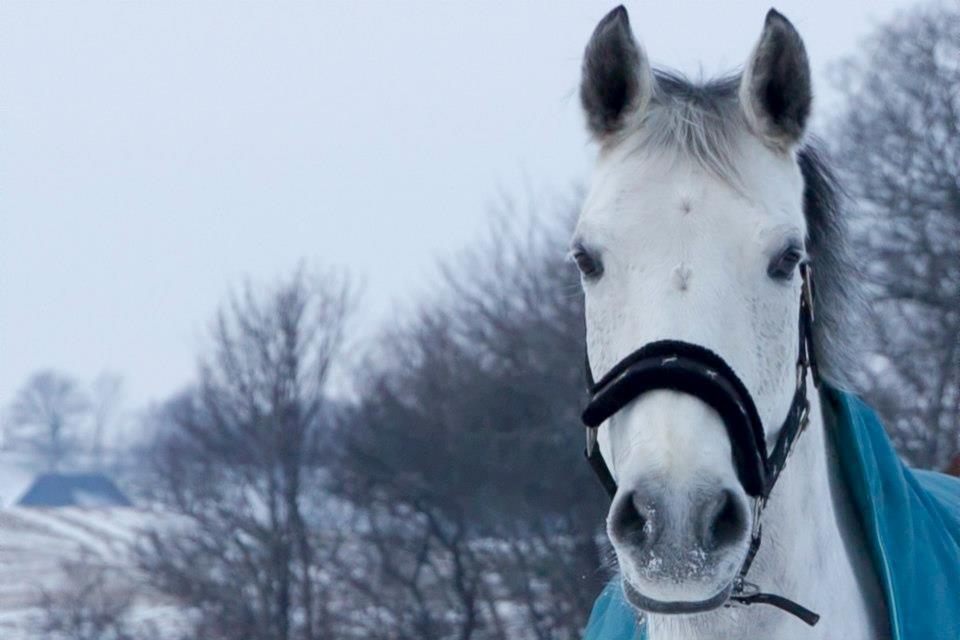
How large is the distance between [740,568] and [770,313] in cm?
56

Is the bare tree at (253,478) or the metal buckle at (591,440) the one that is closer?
the metal buckle at (591,440)

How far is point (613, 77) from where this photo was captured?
3.29 meters

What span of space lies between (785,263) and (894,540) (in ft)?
3.03

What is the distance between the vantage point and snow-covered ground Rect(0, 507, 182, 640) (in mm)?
29844

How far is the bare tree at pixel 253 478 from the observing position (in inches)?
1110

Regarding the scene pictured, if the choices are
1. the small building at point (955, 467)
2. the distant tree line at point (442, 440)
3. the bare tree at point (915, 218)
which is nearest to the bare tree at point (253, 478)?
the distant tree line at point (442, 440)

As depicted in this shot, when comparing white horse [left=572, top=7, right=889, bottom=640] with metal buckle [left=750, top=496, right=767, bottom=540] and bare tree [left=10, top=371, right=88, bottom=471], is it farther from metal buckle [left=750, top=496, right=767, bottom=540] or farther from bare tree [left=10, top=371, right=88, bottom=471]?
bare tree [left=10, top=371, right=88, bottom=471]

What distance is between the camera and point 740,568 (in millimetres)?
2799

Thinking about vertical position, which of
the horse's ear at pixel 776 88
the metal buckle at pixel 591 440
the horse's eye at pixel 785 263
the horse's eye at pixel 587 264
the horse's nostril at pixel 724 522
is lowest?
the horse's nostril at pixel 724 522

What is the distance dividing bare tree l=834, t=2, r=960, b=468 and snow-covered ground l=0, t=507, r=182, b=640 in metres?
18.0

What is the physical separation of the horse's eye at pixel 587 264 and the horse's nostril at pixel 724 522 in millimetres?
626

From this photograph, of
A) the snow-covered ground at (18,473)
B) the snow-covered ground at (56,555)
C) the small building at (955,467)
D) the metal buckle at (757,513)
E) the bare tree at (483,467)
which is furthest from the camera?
the snow-covered ground at (18,473)

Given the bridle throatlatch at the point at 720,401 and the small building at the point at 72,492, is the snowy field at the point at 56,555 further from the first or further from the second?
the bridle throatlatch at the point at 720,401

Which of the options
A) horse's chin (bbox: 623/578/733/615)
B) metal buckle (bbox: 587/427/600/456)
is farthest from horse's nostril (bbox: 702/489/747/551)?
metal buckle (bbox: 587/427/600/456)
